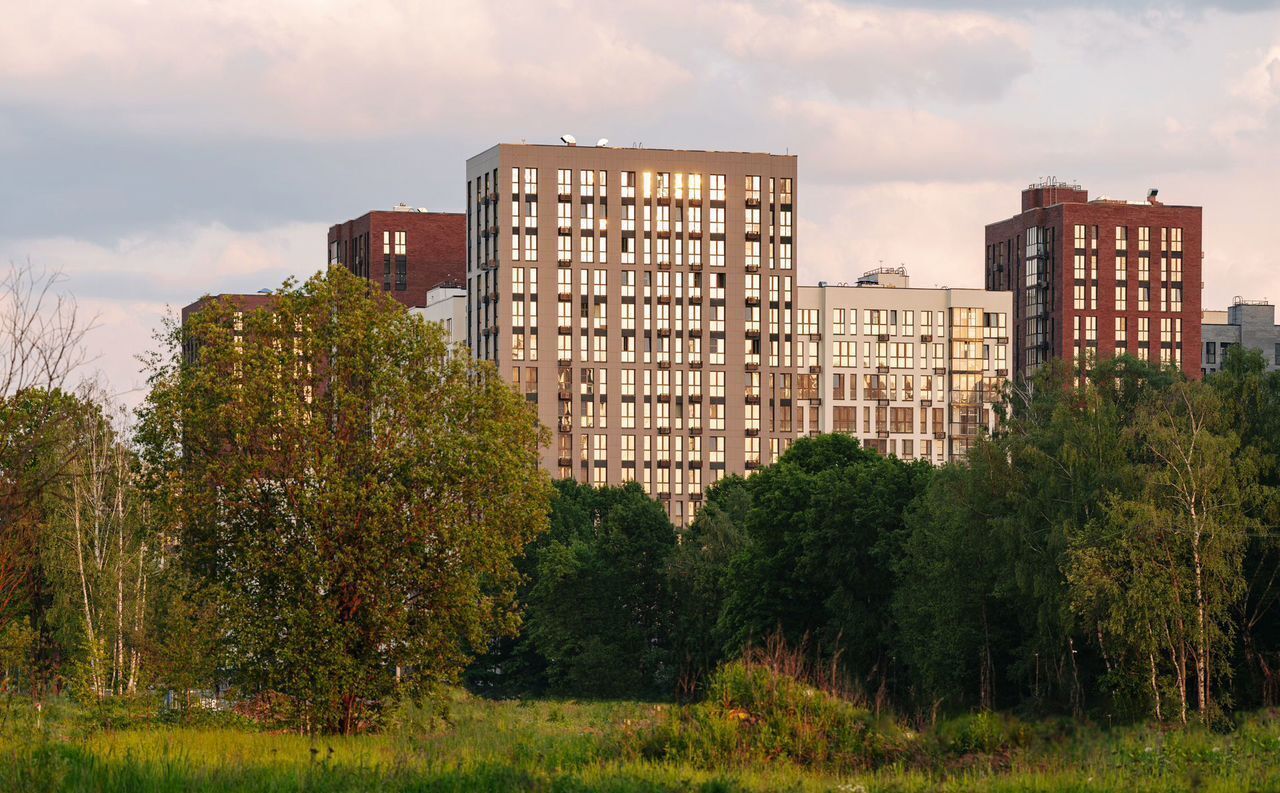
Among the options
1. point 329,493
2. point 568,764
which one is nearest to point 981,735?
point 568,764

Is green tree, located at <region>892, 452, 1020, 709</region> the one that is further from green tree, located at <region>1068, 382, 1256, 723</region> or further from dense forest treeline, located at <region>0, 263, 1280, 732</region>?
green tree, located at <region>1068, 382, 1256, 723</region>

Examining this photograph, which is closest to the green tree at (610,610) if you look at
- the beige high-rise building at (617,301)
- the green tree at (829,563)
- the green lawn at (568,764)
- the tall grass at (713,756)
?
the green tree at (829,563)

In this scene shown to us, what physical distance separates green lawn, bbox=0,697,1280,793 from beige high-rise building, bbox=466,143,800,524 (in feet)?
542

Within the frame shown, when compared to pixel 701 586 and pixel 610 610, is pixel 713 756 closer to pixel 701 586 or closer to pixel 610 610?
pixel 701 586

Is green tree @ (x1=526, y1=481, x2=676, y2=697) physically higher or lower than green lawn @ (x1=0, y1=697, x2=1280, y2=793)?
lower

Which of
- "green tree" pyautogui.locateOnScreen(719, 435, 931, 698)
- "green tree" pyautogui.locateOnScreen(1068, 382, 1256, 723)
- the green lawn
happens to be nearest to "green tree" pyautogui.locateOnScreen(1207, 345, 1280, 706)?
"green tree" pyautogui.locateOnScreen(1068, 382, 1256, 723)

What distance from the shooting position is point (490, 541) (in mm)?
45531

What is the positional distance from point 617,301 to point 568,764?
174 metres

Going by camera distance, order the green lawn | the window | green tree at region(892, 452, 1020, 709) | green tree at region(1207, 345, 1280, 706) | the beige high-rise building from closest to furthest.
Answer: the green lawn < green tree at region(1207, 345, 1280, 706) < green tree at region(892, 452, 1020, 709) < the beige high-rise building < the window

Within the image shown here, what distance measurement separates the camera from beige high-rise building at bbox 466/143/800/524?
639ft

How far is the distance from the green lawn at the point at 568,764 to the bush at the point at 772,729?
463 millimetres

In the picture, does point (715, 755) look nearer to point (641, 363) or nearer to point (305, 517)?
point (305, 517)

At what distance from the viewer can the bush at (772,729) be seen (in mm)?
26500

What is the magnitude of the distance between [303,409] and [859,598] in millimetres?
50381
